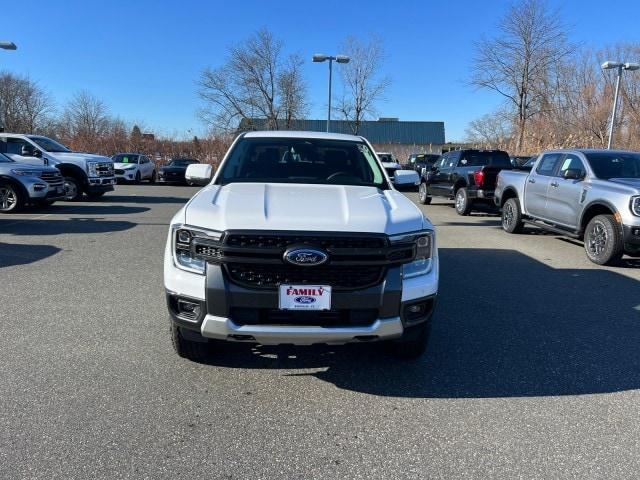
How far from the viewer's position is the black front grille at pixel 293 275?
3.13m

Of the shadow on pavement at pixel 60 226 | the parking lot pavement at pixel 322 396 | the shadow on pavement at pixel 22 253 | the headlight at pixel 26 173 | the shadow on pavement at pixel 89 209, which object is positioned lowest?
the parking lot pavement at pixel 322 396

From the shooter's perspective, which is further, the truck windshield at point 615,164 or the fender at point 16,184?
the fender at point 16,184

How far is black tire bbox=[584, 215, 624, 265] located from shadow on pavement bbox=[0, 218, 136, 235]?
29.1ft

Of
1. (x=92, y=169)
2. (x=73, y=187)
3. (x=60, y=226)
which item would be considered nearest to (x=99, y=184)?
(x=92, y=169)

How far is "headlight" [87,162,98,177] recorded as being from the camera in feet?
50.0

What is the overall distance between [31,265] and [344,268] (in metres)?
5.70

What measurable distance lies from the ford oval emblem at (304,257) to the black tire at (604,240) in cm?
621

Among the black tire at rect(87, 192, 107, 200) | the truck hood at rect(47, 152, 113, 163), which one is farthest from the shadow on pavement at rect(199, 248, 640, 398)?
the black tire at rect(87, 192, 107, 200)

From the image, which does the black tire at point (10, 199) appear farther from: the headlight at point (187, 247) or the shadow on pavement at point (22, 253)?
the headlight at point (187, 247)

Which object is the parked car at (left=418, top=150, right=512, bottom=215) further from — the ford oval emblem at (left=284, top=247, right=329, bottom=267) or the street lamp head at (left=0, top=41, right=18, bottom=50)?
the street lamp head at (left=0, top=41, right=18, bottom=50)

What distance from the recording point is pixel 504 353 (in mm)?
4152

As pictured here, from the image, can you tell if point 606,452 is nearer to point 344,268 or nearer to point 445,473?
point 445,473

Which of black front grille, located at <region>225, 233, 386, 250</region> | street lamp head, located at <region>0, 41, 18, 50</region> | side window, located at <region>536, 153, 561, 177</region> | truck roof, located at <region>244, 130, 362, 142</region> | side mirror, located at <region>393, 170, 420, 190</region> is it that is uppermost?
street lamp head, located at <region>0, 41, 18, 50</region>

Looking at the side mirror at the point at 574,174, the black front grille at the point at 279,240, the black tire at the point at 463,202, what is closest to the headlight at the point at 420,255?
the black front grille at the point at 279,240
